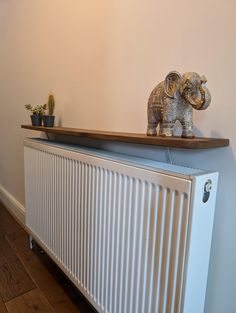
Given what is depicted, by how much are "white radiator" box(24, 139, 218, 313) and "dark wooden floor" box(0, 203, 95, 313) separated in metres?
0.18

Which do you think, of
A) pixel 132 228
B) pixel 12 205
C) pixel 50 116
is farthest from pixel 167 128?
pixel 12 205

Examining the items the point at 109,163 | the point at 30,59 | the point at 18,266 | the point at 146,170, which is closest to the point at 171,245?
the point at 146,170

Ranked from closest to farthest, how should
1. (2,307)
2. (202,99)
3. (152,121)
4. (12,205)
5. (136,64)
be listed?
(202,99) < (152,121) < (136,64) < (2,307) < (12,205)

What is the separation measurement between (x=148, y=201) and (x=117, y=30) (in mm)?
A: 809

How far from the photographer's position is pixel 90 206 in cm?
114

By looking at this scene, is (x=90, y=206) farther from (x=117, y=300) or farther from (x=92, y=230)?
(x=117, y=300)

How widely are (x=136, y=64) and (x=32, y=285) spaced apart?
1363 millimetres

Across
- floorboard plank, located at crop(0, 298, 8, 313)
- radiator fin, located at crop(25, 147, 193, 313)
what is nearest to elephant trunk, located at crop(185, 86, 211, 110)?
radiator fin, located at crop(25, 147, 193, 313)

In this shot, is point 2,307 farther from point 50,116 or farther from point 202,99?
point 202,99

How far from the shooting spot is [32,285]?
5.02ft

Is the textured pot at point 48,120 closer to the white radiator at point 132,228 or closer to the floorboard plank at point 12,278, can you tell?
the white radiator at point 132,228

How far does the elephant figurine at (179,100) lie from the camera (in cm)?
76

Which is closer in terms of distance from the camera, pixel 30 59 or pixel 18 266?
pixel 18 266

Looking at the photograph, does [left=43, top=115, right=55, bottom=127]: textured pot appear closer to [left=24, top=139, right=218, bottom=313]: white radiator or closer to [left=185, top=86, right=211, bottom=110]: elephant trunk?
[left=24, top=139, right=218, bottom=313]: white radiator
